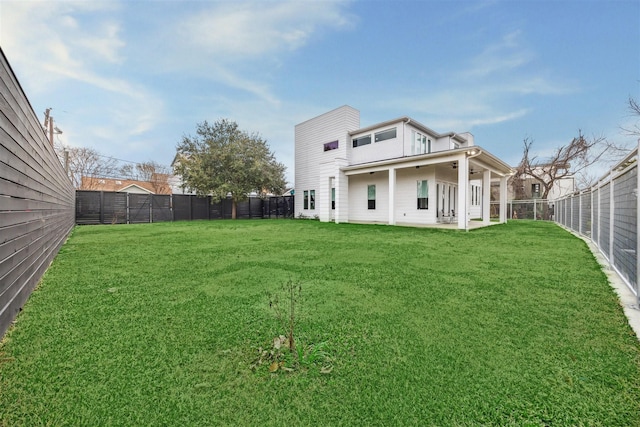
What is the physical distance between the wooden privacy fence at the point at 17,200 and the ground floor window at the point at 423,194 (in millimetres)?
12738

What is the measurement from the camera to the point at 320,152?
16.9 m

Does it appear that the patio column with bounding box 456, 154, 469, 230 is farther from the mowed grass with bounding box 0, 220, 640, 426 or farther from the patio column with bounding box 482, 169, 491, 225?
the mowed grass with bounding box 0, 220, 640, 426

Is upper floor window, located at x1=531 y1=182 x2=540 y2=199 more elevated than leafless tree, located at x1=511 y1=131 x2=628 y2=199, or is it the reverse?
Answer: leafless tree, located at x1=511 y1=131 x2=628 y2=199

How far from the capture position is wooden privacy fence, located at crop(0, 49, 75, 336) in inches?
87.4

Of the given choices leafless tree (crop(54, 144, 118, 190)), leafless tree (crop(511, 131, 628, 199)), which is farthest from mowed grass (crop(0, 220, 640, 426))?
leafless tree (crop(54, 144, 118, 190))

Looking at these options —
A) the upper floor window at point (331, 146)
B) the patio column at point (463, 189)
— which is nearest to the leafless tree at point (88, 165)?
the upper floor window at point (331, 146)

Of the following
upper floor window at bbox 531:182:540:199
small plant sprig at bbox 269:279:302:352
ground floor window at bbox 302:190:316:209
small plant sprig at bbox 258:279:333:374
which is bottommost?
small plant sprig at bbox 258:279:333:374

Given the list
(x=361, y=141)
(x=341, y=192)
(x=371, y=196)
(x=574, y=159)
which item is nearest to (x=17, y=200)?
(x=341, y=192)

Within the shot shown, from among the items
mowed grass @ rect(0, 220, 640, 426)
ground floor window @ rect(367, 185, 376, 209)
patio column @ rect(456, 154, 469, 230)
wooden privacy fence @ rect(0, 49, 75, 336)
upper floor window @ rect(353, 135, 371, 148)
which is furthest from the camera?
upper floor window @ rect(353, 135, 371, 148)

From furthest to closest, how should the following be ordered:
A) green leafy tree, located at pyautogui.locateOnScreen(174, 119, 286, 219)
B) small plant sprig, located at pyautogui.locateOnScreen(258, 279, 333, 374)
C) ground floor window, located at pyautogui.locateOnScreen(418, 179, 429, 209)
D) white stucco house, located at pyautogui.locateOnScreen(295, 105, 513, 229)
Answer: green leafy tree, located at pyautogui.locateOnScreen(174, 119, 286, 219) → ground floor window, located at pyautogui.locateOnScreen(418, 179, 429, 209) → white stucco house, located at pyautogui.locateOnScreen(295, 105, 513, 229) → small plant sprig, located at pyautogui.locateOnScreen(258, 279, 333, 374)

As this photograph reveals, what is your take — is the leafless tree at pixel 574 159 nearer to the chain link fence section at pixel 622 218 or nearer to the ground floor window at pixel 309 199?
the ground floor window at pixel 309 199

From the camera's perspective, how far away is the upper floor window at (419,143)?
13.8m

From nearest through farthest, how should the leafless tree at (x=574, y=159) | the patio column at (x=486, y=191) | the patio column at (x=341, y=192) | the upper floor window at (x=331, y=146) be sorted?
the patio column at (x=486, y=191) → the patio column at (x=341, y=192) → the upper floor window at (x=331, y=146) → the leafless tree at (x=574, y=159)

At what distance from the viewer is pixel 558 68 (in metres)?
13.9
